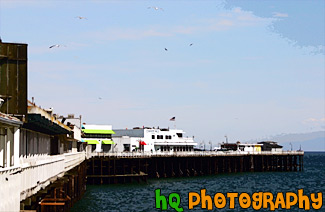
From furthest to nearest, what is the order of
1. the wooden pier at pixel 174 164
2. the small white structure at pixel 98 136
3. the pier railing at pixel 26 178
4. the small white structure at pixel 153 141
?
the small white structure at pixel 153 141
the small white structure at pixel 98 136
the wooden pier at pixel 174 164
the pier railing at pixel 26 178

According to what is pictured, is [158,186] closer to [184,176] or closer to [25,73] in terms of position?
[184,176]

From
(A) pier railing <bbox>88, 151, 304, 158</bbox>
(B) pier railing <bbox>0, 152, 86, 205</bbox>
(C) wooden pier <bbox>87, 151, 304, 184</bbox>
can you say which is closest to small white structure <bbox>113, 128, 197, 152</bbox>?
(C) wooden pier <bbox>87, 151, 304, 184</bbox>

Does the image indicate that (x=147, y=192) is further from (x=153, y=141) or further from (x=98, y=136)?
(x=153, y=141)

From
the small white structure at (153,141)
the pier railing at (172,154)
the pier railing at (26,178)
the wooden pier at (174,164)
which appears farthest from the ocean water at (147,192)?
the small white structure at (153,141)

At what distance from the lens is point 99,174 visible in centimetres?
8744

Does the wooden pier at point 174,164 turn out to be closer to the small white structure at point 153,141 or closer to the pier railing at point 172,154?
the pier railing at point 172,154

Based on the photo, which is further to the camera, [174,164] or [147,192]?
[174,164]

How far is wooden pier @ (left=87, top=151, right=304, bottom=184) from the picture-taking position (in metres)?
86.9

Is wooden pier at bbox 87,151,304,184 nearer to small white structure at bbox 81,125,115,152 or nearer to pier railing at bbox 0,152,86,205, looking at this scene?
small white structure at bbox 81,125,115,152

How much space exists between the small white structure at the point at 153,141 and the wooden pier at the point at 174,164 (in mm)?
11226

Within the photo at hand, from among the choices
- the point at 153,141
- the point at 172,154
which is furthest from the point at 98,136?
the point at 172,154

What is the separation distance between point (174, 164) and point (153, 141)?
20.3 meters

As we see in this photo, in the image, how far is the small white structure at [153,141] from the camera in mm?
123562

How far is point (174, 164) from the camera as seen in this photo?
10612cm
